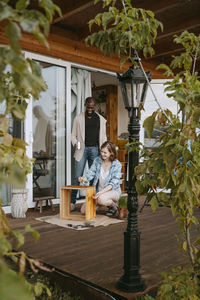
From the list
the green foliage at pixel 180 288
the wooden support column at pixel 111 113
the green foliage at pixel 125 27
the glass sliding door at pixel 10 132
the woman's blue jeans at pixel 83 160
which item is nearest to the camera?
the green foliage at pixel 180 288

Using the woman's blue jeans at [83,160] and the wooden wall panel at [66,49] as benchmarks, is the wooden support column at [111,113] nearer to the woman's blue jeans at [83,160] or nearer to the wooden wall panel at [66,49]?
the wooden wall panel at [66,49]

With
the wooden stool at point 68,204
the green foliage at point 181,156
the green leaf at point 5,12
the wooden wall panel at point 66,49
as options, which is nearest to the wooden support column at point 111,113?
the wooden wall panel at point 66,49

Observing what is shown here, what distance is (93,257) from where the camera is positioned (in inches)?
95.1

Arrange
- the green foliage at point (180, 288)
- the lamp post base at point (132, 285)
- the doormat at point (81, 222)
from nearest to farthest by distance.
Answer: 1. the green foliage at point (180, 288)
2. the lamp post base at point (132, 285)
3. the doormat at point (81, 222)

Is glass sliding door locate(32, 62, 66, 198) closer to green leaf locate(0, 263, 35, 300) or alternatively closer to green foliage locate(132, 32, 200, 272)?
green foliage locate(132, 32, 200, 272)

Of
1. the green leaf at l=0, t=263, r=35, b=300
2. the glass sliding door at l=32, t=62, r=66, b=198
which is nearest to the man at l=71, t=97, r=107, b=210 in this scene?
the glass sliding door at l=32, t=62, r=66, b=198

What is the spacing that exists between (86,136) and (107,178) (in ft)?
2.87

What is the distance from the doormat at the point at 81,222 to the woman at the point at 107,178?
0.69ft

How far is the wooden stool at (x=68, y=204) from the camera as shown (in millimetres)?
3615

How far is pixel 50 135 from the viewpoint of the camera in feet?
15.2

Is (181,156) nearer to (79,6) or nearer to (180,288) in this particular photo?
(180,288)

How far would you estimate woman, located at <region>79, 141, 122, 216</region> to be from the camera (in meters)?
3.79

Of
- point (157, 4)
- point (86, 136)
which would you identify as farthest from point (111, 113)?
point (157, 4)

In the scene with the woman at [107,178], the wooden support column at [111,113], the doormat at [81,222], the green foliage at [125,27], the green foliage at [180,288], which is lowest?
the doormat at [81,222]
